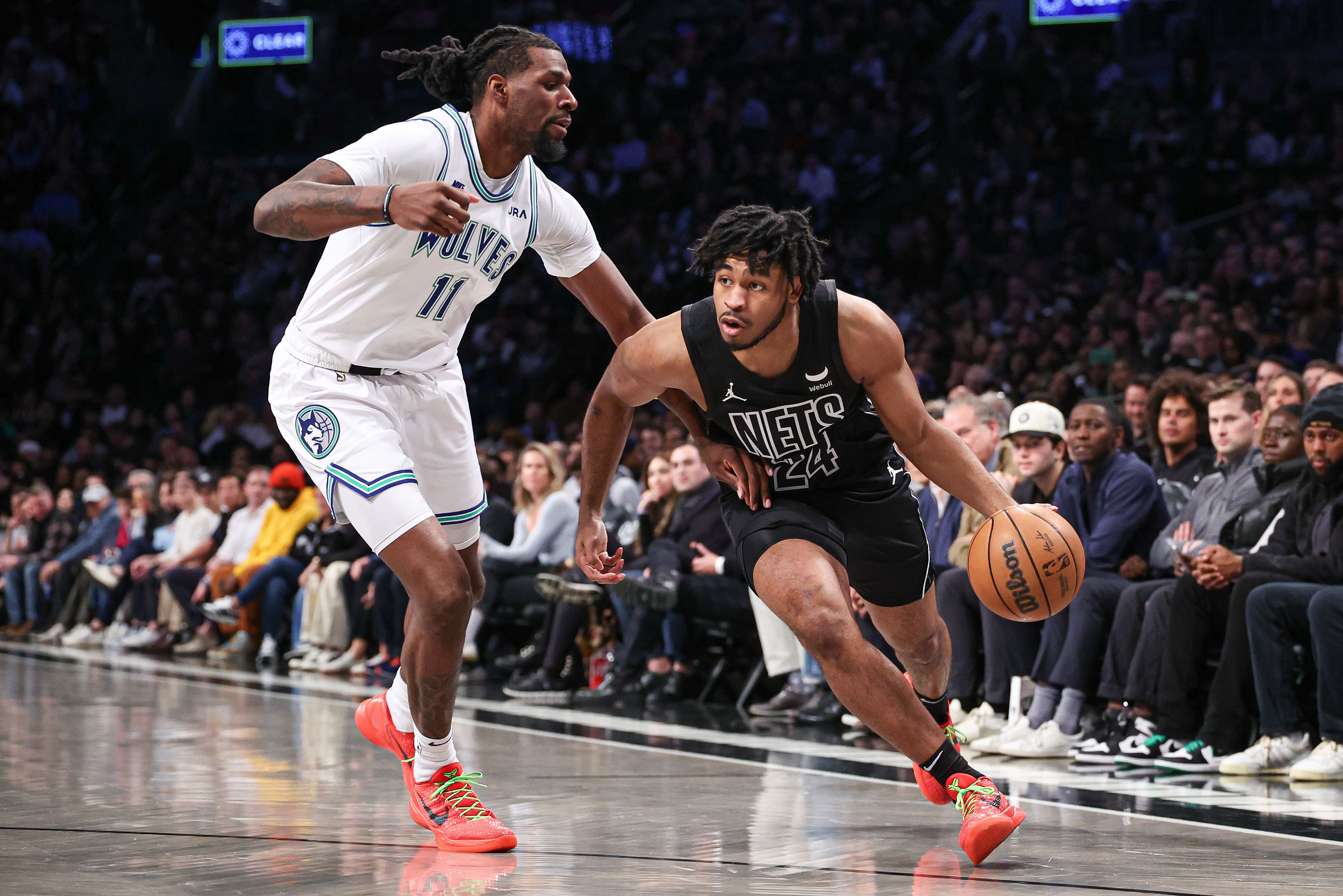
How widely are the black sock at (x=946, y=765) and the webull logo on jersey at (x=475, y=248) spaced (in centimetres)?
169

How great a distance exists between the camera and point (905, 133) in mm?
16656

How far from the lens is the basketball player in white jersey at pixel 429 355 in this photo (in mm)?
3758

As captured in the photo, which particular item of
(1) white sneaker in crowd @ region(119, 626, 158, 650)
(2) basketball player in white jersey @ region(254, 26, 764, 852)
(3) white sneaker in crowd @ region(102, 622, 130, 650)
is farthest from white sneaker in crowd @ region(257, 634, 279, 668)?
(2) basketball player in white jersey @ region(254, 26, 764, 852)

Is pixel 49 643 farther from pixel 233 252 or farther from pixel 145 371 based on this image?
pixel 233 252

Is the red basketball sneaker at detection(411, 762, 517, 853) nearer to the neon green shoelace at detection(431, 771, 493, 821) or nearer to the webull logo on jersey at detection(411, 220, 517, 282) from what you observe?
the neon green shoelace at detection(431, 771, 493, 821)

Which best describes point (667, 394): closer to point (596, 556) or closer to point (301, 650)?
point (596, 556)

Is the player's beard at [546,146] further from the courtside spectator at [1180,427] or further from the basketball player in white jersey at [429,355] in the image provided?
the courtside spectator at [1180,427]

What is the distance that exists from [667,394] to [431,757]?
1.20m

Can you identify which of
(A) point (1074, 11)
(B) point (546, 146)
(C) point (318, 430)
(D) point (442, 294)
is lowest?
(C) point (318, 430)

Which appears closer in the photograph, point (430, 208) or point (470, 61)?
point (430, 208)

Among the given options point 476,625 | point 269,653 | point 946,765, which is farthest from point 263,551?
point 946,765

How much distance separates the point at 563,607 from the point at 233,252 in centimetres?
1249

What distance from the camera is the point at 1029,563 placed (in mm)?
3760

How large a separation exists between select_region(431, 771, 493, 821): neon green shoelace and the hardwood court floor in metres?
0.13
